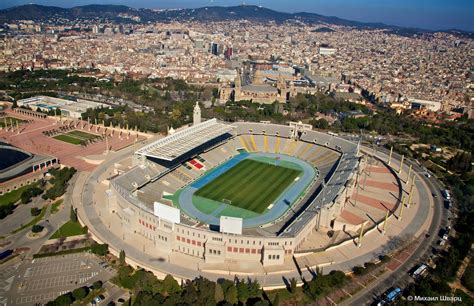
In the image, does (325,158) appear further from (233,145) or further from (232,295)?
(232,295)

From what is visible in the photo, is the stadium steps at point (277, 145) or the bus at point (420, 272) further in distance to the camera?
the stadium steps at point (277, 145)

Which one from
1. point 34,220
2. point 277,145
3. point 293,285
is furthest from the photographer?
point 277,145

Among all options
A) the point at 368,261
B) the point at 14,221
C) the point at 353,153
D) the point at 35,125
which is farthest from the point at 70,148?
the point at 368,261

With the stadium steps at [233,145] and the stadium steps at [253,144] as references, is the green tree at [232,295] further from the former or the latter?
the stadium steps at [253,144]

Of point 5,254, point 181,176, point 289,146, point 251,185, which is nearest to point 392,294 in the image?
point 251,185

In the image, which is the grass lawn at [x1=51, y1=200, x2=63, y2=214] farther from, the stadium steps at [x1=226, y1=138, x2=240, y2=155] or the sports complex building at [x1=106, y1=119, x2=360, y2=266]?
the stadium steps at [x1=226, y1=138, x2=240, y2=155]

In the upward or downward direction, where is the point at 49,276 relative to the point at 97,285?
downward

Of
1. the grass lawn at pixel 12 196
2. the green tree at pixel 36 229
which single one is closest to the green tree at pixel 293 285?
the green tree at pixel 36 229
